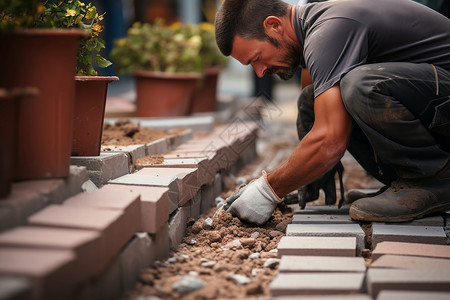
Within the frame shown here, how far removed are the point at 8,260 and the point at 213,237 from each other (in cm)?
126

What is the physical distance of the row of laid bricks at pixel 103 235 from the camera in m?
1.58

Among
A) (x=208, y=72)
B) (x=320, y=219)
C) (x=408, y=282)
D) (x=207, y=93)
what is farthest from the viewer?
(x=207, y=93)

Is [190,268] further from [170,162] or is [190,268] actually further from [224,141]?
[224,141]

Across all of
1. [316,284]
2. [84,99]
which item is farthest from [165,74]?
[316,284]

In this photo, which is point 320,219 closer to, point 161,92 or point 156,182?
point 156,182

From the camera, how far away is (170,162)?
317cm

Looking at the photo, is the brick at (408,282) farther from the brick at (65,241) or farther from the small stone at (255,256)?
the brick at (65,241)

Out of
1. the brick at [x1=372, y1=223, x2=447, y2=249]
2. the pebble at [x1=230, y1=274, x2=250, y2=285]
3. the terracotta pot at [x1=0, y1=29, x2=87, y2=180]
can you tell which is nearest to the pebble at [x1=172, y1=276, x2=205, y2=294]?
the pebble at [x1=230, y1=274, x2=250, y2=285]

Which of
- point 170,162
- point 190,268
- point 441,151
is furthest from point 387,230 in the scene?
point 170,162

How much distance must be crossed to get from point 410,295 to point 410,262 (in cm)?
38

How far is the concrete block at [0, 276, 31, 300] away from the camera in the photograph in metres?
1.45

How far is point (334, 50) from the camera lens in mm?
2588

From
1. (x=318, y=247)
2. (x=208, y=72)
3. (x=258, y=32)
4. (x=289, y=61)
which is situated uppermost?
(x=258, y=32)

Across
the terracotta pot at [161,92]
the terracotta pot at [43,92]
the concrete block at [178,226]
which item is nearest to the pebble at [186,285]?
the concrete block at [178,226]
